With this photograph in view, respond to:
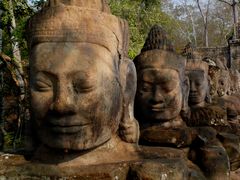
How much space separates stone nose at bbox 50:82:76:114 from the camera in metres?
2.51

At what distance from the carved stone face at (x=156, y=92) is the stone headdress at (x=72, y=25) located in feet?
2.99

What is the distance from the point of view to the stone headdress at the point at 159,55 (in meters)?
3.74

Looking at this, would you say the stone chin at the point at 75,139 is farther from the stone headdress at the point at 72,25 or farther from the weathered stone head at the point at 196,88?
the weathered stone head at the point at 196,88

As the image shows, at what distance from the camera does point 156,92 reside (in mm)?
3670

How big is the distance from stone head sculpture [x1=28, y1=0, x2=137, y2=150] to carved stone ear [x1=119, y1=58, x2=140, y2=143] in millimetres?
145

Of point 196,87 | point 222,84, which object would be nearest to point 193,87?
point 196,87

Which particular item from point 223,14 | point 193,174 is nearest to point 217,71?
point 193,174

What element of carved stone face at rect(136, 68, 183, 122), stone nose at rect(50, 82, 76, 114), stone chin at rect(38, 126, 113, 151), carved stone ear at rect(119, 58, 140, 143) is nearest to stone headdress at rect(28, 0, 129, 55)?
carved stone ear at rect(119, 58, 140, 143)

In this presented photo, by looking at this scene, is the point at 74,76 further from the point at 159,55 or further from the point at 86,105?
the point at 159,55

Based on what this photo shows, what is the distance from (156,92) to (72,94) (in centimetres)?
128

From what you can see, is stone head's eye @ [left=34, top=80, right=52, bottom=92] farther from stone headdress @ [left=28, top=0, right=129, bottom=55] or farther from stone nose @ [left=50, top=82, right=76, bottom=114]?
stone headdress @ [left=28, top=0, right=129, bottom=55]

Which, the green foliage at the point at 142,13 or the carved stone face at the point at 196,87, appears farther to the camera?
the green foliage at the point at 142,13

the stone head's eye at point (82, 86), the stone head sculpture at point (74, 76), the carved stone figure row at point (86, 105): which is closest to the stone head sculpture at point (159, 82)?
the carved stone figure row at point (86, 105)

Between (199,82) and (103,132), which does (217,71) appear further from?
(103,132)
